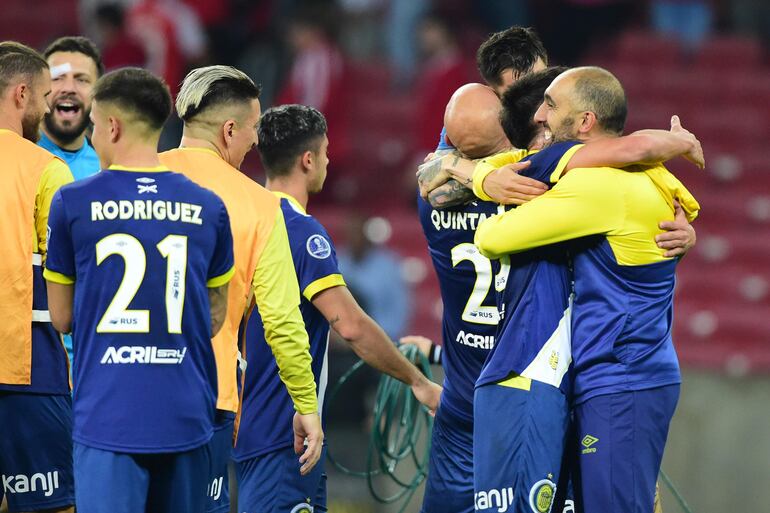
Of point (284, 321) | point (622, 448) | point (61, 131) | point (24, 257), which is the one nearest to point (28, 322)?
point (24, 257)

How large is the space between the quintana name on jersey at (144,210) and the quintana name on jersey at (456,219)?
153 cm

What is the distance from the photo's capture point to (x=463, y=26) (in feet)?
50.5

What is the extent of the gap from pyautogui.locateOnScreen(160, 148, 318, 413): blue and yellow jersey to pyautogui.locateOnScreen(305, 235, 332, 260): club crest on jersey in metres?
0.26

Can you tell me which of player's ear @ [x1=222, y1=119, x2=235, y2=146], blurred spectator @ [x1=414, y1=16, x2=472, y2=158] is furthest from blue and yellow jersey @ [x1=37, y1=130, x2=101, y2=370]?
blurred spectator @ [x1=414, y1=16, x2=472, y2=158]

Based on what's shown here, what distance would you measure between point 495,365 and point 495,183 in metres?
0.72

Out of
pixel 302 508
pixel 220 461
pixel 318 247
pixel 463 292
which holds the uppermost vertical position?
pixel 318 247

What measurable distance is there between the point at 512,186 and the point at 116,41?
9.31m

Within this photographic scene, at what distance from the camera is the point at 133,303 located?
4.60 meters

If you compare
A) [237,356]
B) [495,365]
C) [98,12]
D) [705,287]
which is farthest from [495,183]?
[98,12]

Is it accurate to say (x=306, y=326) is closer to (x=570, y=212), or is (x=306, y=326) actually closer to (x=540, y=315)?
(x=540, y=315)

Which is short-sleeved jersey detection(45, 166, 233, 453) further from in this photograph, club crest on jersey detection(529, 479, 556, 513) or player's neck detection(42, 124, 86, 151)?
player's neck detection(42, 124, 86, 151)

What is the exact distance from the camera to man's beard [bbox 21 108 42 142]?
228 inches

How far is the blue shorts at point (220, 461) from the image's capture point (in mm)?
5215

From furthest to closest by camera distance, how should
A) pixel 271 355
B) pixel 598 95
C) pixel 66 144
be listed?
pixel 66 144 < pixel 271 355 < pixel 598 95
